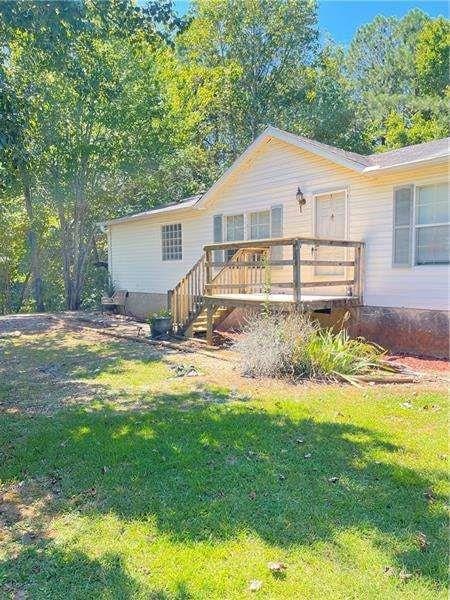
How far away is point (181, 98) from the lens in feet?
75.8

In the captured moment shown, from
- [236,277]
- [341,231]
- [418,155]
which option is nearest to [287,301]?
[341,231]

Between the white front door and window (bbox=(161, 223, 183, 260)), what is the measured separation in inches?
211

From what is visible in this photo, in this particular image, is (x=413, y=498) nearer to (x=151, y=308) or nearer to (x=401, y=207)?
(x=401, y=207)

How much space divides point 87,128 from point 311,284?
40.6 feet

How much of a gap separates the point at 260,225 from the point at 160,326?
3.71 m

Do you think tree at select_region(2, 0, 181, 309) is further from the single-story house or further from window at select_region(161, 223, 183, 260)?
the single-story house

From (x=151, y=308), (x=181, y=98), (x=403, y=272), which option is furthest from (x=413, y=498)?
(x=181, y=98)

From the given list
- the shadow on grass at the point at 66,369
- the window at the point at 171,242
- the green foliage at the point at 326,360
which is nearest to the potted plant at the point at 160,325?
the shadow on grass at the point at 66,369

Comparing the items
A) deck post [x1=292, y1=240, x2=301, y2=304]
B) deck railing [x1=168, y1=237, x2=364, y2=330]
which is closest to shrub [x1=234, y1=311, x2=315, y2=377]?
deck post [x1=292, y1=240, x2=301, y2=304]

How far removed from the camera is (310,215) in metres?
10.6

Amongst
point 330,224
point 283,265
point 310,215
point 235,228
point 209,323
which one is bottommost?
point 209,323

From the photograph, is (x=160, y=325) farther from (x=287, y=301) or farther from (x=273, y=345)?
(x=273, y=345)

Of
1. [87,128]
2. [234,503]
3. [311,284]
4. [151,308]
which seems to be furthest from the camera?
[87,128]

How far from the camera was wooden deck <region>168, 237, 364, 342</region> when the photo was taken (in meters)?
8.53
